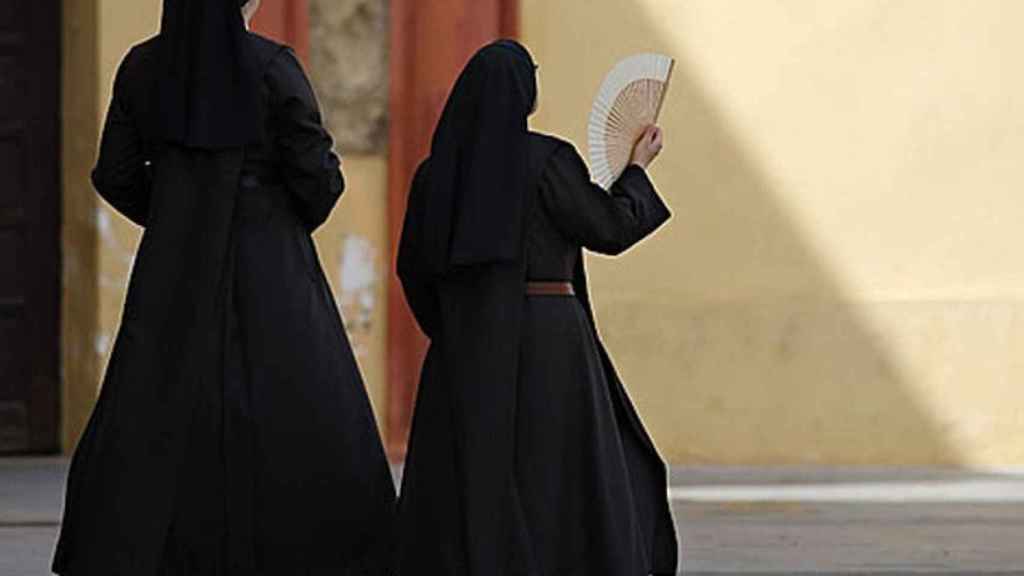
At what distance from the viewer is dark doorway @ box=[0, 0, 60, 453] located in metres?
12.0

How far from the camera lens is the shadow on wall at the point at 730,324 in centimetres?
1191

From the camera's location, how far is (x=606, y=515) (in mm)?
7215

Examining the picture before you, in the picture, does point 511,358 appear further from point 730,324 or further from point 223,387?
point 730,324

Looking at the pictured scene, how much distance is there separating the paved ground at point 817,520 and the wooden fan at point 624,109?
194 cm

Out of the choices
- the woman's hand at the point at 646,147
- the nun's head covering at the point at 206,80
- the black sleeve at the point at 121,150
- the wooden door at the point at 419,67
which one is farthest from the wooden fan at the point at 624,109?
the wooden door at the point at 419,67

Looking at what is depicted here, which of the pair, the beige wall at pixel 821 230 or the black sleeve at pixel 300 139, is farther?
the beige wall at pixel 821 230

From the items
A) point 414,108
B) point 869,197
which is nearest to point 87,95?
point 414,108

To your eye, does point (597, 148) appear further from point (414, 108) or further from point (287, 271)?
point (414, 108)

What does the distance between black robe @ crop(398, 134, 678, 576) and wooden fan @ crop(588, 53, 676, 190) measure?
92mm

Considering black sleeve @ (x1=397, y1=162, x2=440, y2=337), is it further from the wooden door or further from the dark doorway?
the dark doorway

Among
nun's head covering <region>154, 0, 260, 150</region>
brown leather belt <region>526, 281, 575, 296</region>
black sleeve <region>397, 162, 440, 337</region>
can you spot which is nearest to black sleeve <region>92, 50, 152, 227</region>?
nun's head covering <region>154, 0, 260, 150</region>

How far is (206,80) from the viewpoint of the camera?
7.11 metres

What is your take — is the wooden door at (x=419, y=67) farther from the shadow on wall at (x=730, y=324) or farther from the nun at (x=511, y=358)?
the nun at (x=511, y=358)

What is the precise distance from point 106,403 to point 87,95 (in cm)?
489
